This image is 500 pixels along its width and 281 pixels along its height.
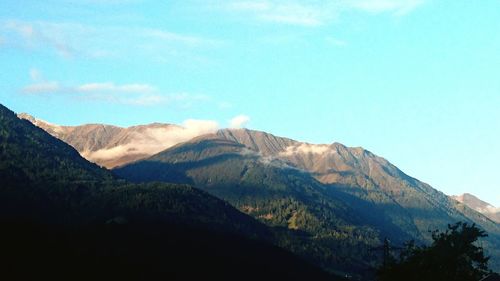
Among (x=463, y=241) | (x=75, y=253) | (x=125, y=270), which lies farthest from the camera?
(x=125, y=270)

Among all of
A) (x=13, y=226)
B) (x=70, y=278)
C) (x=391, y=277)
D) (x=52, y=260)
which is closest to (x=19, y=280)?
(x=70, y=278)

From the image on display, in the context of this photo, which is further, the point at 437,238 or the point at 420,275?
the point at 437,238

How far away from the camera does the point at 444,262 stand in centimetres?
7950

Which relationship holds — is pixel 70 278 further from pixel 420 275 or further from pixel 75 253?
pixel 420 275

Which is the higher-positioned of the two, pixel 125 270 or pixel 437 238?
pixel 437 238

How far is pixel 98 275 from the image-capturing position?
16000 cm

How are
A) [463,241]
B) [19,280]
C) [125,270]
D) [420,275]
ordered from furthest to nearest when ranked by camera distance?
[125,270] < [19,280] < [463,241] < [420,275]

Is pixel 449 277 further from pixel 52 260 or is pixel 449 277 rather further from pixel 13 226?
pixel 13 226

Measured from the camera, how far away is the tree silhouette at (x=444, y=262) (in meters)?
77.0

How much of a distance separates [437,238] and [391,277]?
11128mm

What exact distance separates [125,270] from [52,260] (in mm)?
38898

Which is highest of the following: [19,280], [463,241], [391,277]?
[463,241]

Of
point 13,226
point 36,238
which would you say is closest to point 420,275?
point 36,238

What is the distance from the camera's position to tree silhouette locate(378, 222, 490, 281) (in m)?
77.0
